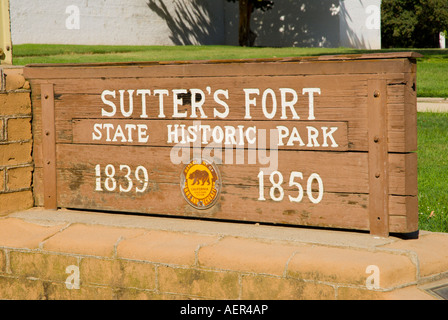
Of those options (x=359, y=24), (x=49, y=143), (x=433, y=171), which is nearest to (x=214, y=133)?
(x=49, y=143)

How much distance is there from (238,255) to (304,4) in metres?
25.6

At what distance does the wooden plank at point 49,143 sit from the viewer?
14.8 feet

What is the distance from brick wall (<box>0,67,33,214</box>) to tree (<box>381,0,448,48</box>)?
35558 mm

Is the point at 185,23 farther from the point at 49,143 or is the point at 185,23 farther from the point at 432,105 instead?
the point at 49,143

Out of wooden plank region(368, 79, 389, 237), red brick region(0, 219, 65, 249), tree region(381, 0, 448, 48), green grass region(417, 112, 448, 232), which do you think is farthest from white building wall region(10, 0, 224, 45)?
wooden plank region(368, 79, 389, 237)

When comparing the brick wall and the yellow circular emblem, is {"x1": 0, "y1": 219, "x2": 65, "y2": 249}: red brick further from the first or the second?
the yellow circular emblem

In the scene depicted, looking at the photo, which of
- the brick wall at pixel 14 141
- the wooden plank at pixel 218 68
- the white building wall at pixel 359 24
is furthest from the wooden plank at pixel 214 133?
the white building wall at pixel 359 24

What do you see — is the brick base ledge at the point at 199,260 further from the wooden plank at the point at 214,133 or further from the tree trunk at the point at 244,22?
the tree trunk at the point at 244,22

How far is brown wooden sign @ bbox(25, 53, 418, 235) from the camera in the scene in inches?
139

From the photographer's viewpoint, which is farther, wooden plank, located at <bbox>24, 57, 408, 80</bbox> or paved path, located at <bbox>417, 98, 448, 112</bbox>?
paved path, located at <bbox>417, 98, 448, 112</bbox>

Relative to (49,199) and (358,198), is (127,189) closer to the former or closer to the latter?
(49,199)

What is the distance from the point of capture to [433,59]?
700 inches

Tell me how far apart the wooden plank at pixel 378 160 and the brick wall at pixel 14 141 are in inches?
92.5

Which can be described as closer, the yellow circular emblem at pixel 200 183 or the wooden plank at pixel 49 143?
the yellow circular emblem at pixel 200 183
